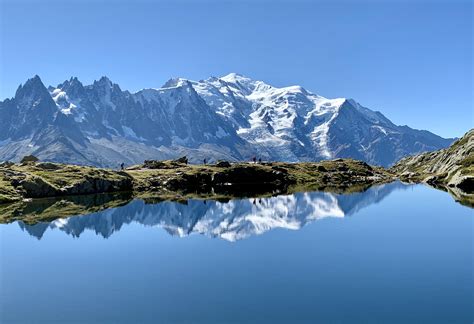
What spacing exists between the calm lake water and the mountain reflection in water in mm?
685

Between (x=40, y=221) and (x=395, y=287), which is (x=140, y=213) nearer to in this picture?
→ (x=40, y=221)

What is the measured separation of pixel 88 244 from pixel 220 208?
6341cm

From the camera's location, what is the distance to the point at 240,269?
2640 inches

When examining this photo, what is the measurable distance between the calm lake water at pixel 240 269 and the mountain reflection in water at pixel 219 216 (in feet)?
2.25

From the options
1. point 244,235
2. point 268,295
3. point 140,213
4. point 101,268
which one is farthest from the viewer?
point 140,213

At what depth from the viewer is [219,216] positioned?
438ft

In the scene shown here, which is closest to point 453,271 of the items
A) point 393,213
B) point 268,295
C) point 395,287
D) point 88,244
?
point 395,287

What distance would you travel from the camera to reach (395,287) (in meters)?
55.9

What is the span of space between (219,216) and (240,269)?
6654 centimetres

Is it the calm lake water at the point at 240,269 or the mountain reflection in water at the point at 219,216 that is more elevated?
the mountain reflection in water at the point at 219,216

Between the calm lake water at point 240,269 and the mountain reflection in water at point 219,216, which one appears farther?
the mountain reflection in water at point 219,216

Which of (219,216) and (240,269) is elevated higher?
(219,216)

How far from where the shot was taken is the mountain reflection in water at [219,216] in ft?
356

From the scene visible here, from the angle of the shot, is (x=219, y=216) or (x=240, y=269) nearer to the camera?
(x=240, y=269)
